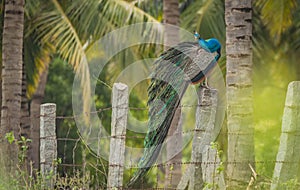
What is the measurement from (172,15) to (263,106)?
5644 millimetres

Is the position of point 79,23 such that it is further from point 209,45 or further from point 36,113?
point 209,45

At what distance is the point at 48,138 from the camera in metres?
7.99

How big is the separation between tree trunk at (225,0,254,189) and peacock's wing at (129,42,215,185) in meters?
0.36

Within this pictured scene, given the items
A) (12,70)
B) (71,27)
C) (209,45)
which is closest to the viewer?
(209,45)

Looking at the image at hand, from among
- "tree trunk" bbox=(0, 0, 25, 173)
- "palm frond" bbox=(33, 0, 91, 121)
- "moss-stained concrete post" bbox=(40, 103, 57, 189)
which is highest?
"palm frond" bbox=(33, 0, 91, 121)

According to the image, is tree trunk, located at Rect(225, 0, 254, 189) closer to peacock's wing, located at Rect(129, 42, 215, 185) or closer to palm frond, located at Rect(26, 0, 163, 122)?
peacock's wing, located at Rect(129, 42, 215, 185)

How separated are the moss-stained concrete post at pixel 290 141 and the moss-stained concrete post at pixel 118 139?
155cm

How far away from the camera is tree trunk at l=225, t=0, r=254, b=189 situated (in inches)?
306

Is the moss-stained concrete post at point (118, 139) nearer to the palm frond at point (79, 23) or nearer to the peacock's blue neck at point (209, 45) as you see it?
the peacock's blue neck at point (209, 45)

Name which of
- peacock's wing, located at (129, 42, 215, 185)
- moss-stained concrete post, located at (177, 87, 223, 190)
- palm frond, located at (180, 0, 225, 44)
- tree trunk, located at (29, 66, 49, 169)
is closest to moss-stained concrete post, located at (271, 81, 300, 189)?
moss-stained concrete post, located at (177, 87, 223, 190)

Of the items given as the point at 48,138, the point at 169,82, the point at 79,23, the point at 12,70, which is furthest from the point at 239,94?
the point at 79,23

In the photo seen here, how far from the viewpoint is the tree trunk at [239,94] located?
7770 millimetres

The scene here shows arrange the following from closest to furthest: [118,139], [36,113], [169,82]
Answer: [118,139] < [169,82] < [36,113]

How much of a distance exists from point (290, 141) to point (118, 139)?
67.7 inches
